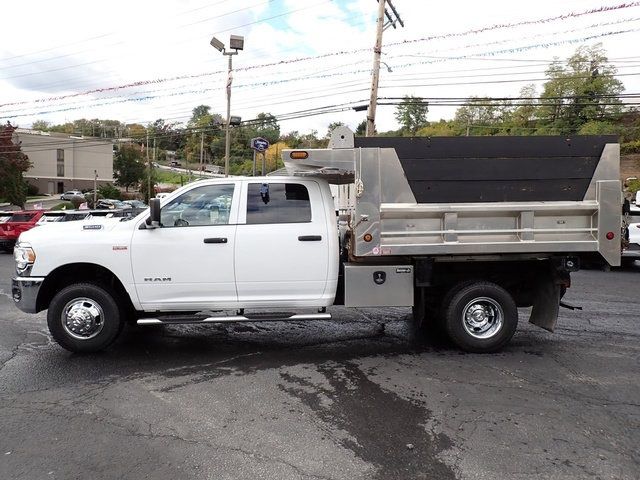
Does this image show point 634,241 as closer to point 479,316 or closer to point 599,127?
point 479,316

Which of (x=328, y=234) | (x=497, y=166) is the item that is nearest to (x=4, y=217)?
(x=328, y=234)

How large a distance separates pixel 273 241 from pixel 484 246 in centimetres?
237

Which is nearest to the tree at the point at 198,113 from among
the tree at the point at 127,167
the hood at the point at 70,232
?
the tree at the point at 127,167

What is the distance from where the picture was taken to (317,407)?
14.2 ft

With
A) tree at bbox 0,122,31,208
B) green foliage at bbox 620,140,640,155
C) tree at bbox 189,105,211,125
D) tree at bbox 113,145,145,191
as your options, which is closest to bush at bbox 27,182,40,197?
tree at bbox 113,145,145,191

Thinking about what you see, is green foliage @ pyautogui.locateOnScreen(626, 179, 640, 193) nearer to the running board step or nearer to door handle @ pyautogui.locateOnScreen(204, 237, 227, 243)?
the running board step

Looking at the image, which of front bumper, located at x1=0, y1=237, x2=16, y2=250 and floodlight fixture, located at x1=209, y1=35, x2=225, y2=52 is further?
floodlight fixture, located at x1=209, y1=35, x2=225, y2=52

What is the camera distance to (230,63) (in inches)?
945

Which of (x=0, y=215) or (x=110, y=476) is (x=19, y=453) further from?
(x=0, y=215)

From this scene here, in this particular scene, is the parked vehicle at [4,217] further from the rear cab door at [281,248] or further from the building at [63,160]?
the building at [63,160]

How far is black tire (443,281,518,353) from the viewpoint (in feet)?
19.3

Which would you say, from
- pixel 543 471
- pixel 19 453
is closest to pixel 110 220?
pixel 19 453

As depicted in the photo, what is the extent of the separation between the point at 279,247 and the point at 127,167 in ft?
275

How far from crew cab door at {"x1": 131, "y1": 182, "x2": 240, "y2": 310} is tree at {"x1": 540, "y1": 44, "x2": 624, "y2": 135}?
62.8 meters
